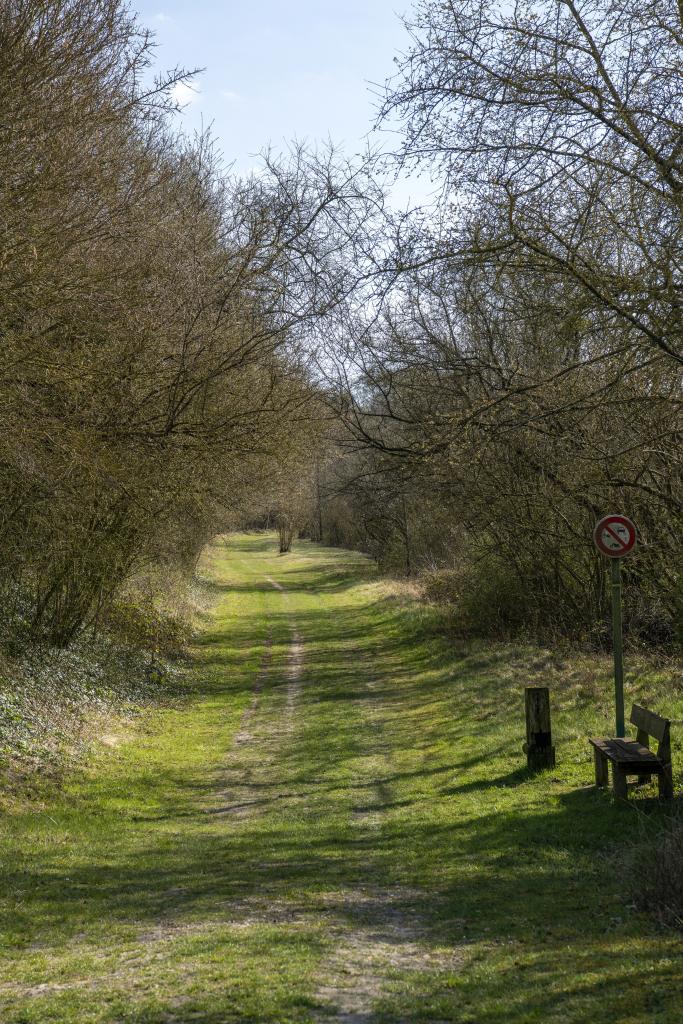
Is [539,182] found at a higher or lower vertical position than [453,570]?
higher

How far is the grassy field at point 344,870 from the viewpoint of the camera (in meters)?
5.61

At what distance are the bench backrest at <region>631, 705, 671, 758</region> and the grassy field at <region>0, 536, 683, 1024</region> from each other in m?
0.60

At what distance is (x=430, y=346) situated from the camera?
15734mm

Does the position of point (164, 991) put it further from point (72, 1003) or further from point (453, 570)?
point (453, 570)

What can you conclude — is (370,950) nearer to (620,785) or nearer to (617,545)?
(620,785)

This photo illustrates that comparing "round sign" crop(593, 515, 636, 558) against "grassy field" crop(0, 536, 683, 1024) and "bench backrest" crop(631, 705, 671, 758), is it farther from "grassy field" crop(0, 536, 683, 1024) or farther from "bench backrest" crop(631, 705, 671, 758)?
"grassy field" crop(0, 536, 683, 1024)

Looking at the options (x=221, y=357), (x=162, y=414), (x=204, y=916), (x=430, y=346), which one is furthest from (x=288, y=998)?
(x=430, y=346)

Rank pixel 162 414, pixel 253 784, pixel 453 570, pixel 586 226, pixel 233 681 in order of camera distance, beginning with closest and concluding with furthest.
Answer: pixel 586 226 → pixel 162 414 → pixel 253 784 → pixel 233 681 → pixel 453 570

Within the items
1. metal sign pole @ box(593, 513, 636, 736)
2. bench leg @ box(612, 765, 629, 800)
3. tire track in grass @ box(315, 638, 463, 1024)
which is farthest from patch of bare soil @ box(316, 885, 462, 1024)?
metal sign pole @ box(593, 513, 636, 736)

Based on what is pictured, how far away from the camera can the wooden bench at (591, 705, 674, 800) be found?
30.4 ft

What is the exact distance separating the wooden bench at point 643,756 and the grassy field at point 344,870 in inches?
12.4

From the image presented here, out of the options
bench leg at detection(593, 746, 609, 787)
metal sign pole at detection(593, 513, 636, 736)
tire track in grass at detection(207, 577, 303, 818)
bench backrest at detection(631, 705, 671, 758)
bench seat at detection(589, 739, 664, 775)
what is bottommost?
tire track in grass at detection(207, 577, 303, 818)

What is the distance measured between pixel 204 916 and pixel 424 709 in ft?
32.1

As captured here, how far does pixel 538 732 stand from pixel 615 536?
97.7 inches
